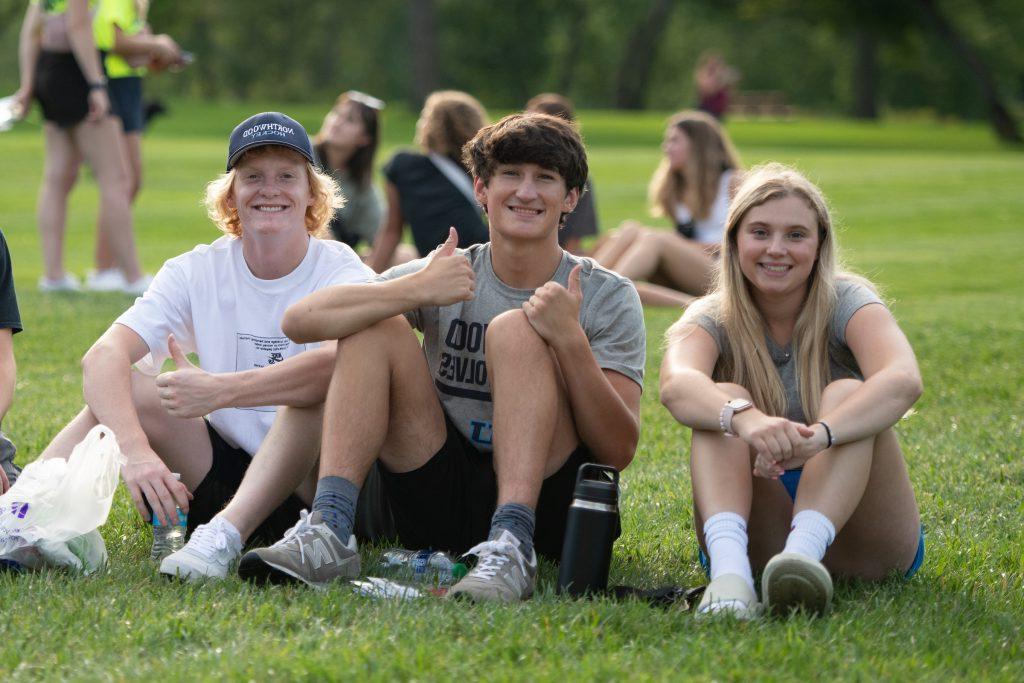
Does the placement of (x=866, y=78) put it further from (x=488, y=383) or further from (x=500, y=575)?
(x=500, y=575)

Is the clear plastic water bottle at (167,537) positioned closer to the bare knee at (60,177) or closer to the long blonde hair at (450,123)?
the long blonde hair at (450,123)

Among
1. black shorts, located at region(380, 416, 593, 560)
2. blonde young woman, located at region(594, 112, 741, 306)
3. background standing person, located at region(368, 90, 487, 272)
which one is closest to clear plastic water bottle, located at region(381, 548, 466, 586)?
→ black shorts, located at region(380, 416, 593, 560)

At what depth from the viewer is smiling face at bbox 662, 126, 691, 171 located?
377 inches

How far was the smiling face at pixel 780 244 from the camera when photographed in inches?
161

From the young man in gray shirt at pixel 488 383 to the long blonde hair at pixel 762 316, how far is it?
265 mm

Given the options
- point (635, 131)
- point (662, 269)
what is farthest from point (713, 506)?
point (635, 131)

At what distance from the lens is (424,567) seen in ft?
13.3

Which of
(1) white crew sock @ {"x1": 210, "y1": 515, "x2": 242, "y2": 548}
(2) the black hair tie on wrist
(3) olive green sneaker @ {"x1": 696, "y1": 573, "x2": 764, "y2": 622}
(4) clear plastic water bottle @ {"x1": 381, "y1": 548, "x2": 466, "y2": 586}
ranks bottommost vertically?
(4) clear plastic water bottle @ {"x1": 381, "y1": 548, "x2": 466, "y2": 586}

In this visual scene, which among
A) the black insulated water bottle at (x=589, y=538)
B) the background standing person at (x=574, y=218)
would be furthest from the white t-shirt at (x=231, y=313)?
the background standing person at (x=574, y=218)

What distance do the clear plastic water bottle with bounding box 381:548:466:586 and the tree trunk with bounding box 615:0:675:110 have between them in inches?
1997

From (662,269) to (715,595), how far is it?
641 centimetres

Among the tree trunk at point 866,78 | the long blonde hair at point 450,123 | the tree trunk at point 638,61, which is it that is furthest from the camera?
the tree trunk at point 866,78

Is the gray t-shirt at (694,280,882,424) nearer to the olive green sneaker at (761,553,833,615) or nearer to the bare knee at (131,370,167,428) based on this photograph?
the olive green sneaker at (761,553,833,615)

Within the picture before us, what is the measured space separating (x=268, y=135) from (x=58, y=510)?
4.34 ft
